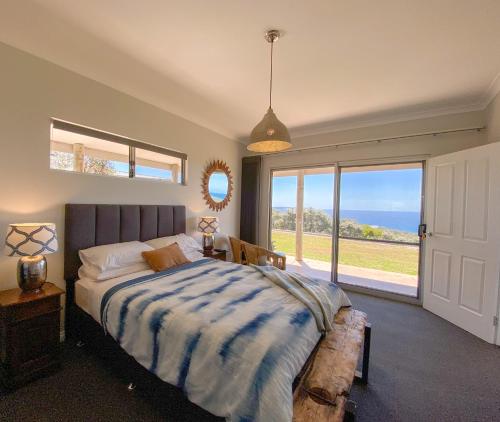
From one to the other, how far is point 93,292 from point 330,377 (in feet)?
6.34

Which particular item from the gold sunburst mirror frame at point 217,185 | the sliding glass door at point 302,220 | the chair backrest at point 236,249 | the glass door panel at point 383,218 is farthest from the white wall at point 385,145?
the chair backrest at point 236,249

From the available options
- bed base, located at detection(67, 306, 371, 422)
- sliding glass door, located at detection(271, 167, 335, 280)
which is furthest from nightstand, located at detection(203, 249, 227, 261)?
bed base, located at detection(67, 306, 371, 422)

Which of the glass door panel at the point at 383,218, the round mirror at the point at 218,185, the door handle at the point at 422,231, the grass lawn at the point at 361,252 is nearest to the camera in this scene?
the door handle at the point at 422,231

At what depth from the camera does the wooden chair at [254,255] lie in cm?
307

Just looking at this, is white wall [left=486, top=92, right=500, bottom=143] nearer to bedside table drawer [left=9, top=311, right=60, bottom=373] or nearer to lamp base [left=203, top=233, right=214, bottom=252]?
lamp base [left=203, top=233, right=214, bottom=252]

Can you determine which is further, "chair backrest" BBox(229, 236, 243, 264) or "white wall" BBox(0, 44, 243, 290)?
"chair backrest" BBox(229, 236, 243, 264)

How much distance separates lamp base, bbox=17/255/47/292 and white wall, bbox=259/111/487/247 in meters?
3.34

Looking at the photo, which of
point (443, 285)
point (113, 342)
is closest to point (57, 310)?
point (113, 342)

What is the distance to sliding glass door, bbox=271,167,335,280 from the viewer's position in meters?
4.84

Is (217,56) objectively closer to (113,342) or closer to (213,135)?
(213,135)

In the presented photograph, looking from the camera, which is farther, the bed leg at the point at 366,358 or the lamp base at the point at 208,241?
the lamp base at the point at 208,241

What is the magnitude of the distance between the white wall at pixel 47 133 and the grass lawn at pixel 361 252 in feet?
10.2

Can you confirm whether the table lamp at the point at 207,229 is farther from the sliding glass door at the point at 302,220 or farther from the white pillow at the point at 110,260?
the sliding glass door at the point at 302,220

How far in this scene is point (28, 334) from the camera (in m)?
1.74
